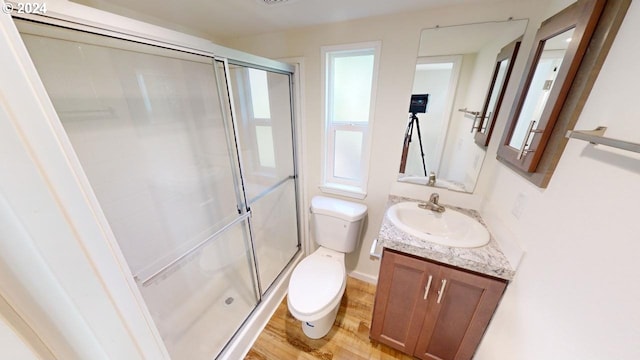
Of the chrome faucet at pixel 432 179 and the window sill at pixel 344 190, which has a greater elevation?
the chrome faucet at pixel 432 179

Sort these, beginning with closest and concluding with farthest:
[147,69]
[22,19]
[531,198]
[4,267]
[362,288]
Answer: [4,267], [22,19], [531,198], [147,69], [362,288]

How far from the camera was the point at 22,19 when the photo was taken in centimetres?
51

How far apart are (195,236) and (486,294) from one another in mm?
1593

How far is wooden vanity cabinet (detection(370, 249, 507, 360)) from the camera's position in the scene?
993mm

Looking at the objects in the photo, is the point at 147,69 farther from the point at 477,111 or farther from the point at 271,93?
the point at 477,111

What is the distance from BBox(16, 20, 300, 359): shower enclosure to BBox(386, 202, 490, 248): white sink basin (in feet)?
3.16

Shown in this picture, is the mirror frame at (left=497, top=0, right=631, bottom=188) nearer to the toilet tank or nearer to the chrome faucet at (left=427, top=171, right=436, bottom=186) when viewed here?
the chrome faucet at (left=427, top=171, right=436, bottom=186)

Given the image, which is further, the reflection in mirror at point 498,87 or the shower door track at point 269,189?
the shower door track at point 269,189

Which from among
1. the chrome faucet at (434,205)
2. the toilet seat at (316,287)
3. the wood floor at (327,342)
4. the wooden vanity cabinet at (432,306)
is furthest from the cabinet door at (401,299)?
the chrome faucet at (434,205)

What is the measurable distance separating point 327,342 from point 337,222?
0.80m

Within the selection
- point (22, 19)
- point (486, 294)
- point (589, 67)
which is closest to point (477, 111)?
point (589, 67)

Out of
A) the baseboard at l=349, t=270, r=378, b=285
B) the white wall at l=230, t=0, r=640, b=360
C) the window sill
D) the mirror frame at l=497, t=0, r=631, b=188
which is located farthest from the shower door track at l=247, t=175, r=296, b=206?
the mirror frame at l=497, t=0, r=631, b=188

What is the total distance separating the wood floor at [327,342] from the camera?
1.34 m

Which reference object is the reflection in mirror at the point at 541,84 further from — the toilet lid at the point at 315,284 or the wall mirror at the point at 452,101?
the toilet lid at the point at 315,284
